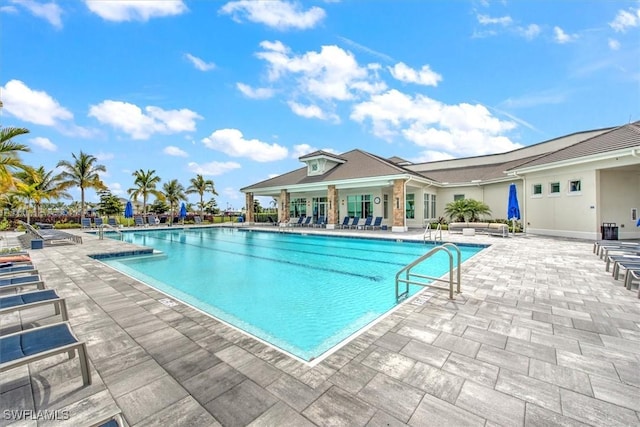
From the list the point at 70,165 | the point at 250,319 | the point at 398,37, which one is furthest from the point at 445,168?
the point at 70,165

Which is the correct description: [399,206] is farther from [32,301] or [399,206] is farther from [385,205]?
[32,301]

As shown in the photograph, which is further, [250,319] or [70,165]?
[70,165]

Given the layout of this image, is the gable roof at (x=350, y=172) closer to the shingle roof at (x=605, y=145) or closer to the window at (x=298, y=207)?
the window at (x=298, y=207)

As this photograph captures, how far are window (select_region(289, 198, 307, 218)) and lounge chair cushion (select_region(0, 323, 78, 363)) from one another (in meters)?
22.5

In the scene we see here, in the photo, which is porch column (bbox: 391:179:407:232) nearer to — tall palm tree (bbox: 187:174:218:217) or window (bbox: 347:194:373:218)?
window (bbox: 347:194:373:218)

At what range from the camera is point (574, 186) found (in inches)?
516

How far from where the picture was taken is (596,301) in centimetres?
459

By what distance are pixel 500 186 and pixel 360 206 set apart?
9697mm

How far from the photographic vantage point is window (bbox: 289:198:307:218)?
2514 centimetres

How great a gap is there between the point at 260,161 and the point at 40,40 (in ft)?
72.3

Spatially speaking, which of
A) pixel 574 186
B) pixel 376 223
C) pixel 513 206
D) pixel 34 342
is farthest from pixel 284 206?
pixel 34 342

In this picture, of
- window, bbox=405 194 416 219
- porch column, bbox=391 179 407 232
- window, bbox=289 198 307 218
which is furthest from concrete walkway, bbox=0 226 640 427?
window, bbox=289 198 307 218

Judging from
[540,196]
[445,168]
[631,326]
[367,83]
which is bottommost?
[631,326]

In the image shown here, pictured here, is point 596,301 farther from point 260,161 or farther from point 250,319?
point 260,161
